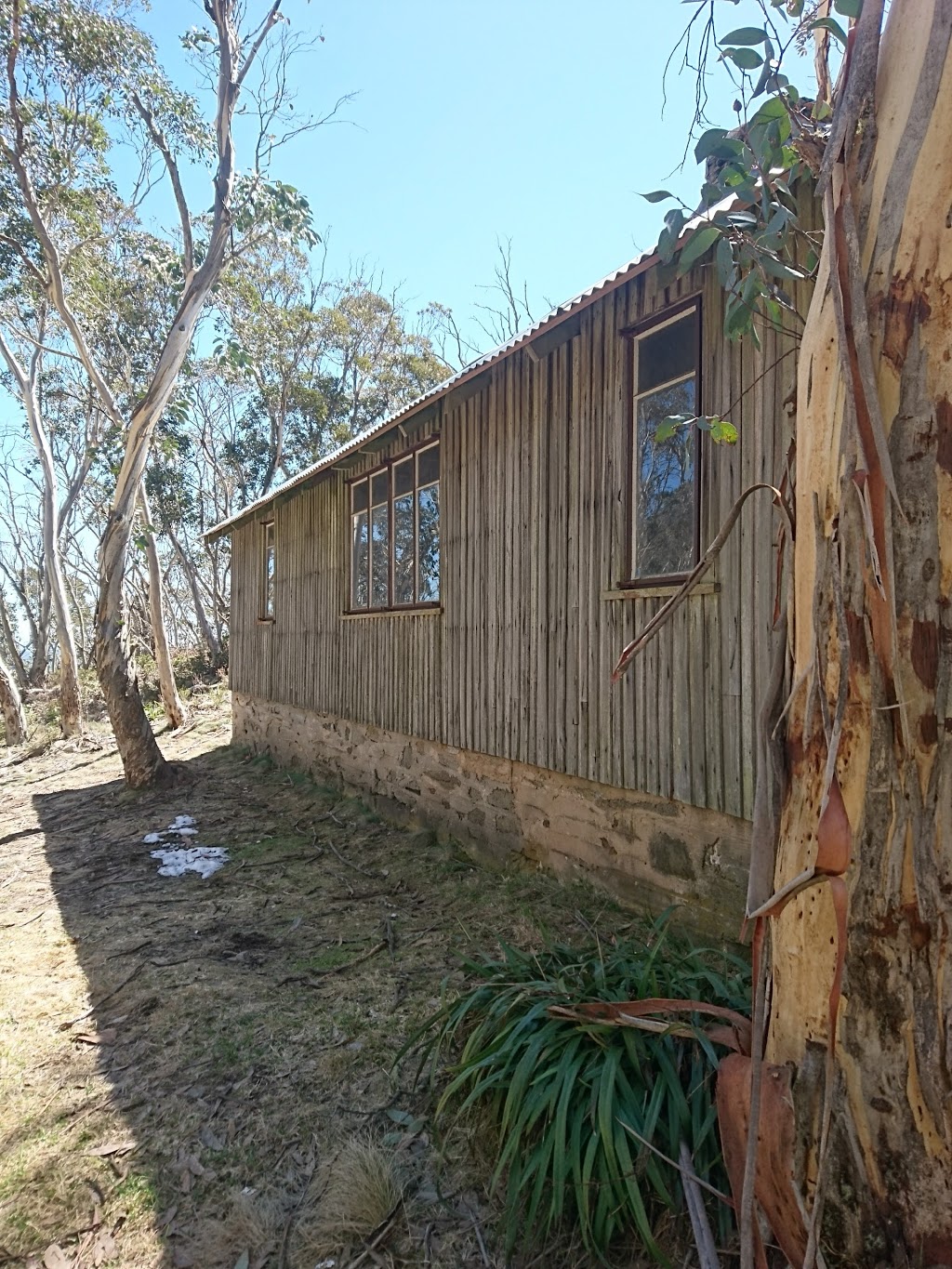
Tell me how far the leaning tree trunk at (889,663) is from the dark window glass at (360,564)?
722 centimetres

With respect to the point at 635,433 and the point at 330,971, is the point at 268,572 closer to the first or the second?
the point at 330,971

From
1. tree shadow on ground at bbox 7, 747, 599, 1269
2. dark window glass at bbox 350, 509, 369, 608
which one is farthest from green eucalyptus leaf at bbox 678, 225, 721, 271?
dark window glass at bbox 350, 509, 369, 608

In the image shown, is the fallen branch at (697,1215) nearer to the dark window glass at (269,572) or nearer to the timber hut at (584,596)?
the timber hut at (584,596)

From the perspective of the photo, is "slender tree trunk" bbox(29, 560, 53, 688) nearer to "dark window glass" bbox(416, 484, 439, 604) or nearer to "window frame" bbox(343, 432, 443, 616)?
"window frame" bbox(343, 432, 443, 616)

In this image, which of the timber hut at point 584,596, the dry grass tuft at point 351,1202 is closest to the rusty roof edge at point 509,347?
the timber hut at point 584,596

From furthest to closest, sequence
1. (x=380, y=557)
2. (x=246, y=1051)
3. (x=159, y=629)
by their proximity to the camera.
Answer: (x=159, y=629)
(x=380, y=557)
(x=246, y=1051)

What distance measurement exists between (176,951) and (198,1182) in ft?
7.33

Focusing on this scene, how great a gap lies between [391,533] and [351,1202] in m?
6.17

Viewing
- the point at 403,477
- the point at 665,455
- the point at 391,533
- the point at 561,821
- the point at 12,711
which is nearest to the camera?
the point at 665,455

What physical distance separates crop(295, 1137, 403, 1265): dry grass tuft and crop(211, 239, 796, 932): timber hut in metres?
2.06

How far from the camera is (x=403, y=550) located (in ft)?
25.2

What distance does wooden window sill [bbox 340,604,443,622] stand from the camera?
6.94 metres

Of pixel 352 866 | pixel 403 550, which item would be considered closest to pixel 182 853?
pixel 352 866

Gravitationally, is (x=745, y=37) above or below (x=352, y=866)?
above
